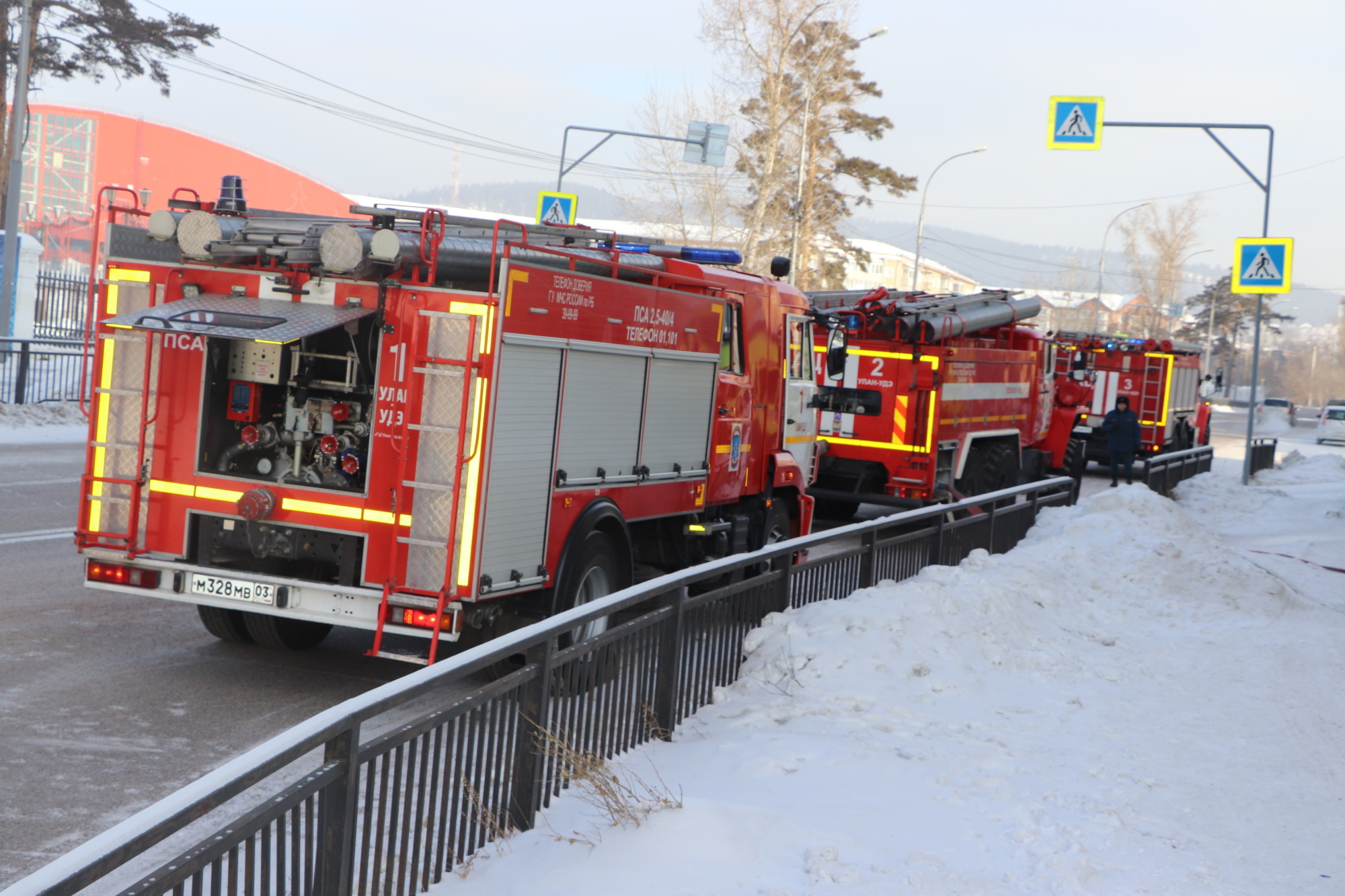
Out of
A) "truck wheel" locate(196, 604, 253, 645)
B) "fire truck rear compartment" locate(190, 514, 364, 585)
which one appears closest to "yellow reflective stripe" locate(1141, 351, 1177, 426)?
"truck wheel" locate(196, 604, 253, 645)

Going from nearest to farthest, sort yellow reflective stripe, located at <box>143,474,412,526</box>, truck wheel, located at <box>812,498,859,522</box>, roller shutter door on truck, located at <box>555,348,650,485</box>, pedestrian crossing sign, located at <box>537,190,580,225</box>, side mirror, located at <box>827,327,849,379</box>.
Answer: yellow reflective stripe, located at <box>143,474,412,526</box> < roller shutter door on truck, located at <box>555,348,650,485</box> < side mirror, located at <box>827,327,849,379</box> < truck wheel, located at <box>812,498,859,522</box> < pedestrian crossing sign, located at <box>537,190,580,225</box>

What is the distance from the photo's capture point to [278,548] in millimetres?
6645

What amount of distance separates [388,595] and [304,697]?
983 millimetres

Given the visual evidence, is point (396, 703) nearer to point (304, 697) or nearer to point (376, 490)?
point (376, 490)

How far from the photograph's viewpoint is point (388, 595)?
6172 millimetres

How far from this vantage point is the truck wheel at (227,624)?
745 cm

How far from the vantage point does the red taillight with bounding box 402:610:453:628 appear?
6125 mm

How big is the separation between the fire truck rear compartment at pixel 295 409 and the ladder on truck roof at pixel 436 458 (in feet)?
1.81

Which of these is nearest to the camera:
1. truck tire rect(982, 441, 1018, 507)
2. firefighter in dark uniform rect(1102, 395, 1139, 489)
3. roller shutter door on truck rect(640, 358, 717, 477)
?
roller shutter door on truck rect(640, 358, 717, 477)

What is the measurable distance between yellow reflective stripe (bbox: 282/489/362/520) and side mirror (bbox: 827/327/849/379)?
581cm

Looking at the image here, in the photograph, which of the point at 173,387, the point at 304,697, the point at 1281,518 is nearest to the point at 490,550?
the point at 304,697

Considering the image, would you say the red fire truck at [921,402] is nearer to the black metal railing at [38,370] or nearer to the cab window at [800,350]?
the cab window at [800,350]

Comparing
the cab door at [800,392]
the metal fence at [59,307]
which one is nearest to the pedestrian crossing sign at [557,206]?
the metal fence at [59,307]

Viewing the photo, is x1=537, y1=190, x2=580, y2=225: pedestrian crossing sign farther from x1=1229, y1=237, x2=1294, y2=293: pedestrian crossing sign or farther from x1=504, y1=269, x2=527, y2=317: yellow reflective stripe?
x1=504, y1=269, x2=527, y2=317: yellow reflective stripe
